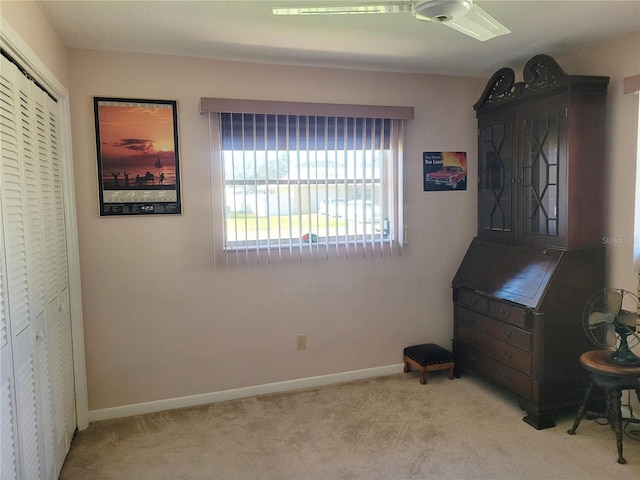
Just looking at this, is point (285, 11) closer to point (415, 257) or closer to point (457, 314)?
point (415, 257)

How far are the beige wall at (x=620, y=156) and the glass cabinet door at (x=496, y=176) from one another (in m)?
0.58

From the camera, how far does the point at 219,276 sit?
311 cm

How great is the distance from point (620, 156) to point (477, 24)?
1.55m

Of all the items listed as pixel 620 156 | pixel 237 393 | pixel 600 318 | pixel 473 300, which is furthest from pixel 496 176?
pixel 237 393

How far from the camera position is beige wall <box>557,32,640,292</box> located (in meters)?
2.69

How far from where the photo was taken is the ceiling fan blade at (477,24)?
5.76 ft

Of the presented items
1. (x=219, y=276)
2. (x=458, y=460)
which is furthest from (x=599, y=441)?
(x=219, y=276)

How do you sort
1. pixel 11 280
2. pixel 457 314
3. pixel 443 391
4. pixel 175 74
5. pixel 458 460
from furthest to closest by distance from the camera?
pixel 457 314, pixel 443 391, pixel 175 74, pixel 458 460, pixel 11 280

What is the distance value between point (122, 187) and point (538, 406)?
9.58 feet

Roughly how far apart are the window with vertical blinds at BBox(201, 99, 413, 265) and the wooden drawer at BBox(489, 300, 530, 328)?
32.3 inches

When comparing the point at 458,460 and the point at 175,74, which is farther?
the point at 175,74

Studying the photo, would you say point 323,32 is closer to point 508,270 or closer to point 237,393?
point 508,270

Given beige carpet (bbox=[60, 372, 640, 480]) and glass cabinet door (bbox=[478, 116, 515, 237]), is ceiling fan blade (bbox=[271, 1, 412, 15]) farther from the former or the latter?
beige carpet (bbox=[60, 372, 640, 480])

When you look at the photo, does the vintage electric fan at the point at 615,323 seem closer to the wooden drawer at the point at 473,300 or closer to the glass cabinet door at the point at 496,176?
the wooden drawer at the point at 473,300
